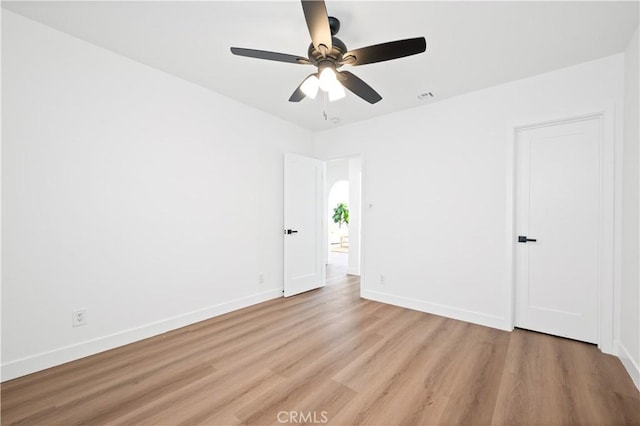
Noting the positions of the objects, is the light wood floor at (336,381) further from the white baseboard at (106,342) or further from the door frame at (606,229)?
the door frame at (606,229)

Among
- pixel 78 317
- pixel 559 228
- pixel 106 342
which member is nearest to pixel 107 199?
pixel 78 317

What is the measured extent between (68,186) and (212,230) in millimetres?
1353

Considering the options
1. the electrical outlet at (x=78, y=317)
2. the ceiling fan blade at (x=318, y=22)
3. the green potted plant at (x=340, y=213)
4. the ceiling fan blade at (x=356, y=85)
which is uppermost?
the ceiling fan blade at (x=318, y=22)

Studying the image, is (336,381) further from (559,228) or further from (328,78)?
(559,228)

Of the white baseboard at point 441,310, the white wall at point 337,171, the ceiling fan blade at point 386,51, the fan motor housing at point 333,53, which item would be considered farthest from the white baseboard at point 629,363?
the white wall at point 337,171

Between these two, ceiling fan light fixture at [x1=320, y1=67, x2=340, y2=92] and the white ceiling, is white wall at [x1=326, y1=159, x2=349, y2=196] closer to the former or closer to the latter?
the white ceiling

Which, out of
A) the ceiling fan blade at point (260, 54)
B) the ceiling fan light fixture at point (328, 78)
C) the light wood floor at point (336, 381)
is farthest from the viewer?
the ceiling fan light fixture at point (328, 78)

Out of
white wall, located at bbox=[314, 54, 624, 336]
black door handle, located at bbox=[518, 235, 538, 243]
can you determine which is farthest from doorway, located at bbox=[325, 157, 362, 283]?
black door handle, located at bbox=[518, 235, 538, 243]

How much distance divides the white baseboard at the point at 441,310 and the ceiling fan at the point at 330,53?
2660mm

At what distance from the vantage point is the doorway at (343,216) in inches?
223

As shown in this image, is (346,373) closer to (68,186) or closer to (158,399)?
(158,399)

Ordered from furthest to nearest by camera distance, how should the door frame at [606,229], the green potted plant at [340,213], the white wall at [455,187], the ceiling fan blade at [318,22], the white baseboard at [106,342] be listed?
the green potted plant at [340,213] → the white wall at [455,187] → the door frame at [606,229] → the white baseboard at [106,342] → the ceiling fan blade at [318,22]

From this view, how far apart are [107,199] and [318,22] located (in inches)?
90.7

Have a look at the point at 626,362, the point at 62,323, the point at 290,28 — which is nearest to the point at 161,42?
the point at 290,28
